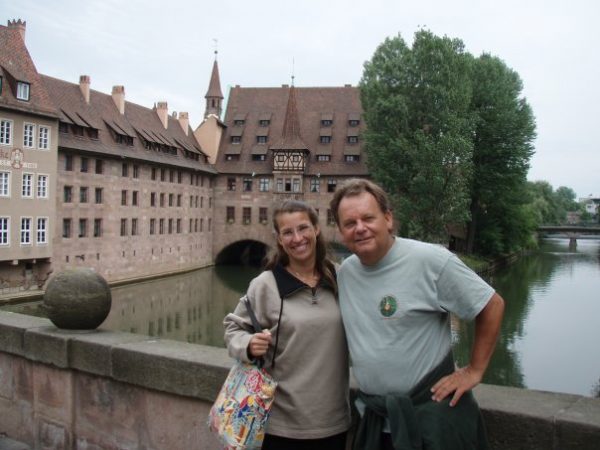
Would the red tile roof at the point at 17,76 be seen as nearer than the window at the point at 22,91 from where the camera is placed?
Yes

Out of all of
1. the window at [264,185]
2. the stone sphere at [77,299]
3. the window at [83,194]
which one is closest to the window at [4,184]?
the window at [83,194]

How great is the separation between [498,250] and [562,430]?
4424cm

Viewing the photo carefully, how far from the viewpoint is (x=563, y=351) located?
17.8 meters

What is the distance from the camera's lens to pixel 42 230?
27891 mm

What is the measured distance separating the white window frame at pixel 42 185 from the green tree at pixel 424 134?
16259 millimetres

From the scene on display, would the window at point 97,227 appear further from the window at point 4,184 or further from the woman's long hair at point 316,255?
the woman's long hair at point 316,255

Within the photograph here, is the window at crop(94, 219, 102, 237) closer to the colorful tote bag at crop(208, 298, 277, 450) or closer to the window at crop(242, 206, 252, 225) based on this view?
the window at crop(242, 206, 252, 225)

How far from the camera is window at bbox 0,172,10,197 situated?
1013 inches

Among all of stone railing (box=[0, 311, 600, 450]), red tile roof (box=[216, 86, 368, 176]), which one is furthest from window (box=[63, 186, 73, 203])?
stone railing (box=[0, 311, 600, 450])

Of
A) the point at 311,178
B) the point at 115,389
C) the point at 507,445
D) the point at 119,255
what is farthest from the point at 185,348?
the point at 311,178

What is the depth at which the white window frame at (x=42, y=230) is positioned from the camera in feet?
90.6

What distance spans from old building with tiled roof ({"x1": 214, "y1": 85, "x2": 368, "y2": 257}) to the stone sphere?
122 ft

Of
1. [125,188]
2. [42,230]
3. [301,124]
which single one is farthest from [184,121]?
[42,230]

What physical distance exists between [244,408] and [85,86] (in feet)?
115
